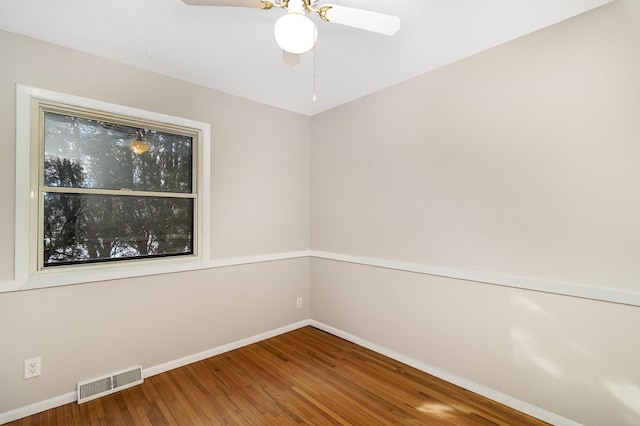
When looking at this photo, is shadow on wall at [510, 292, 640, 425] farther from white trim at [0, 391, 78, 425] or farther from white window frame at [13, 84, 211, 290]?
white trim at [0, 391, 78, 425]

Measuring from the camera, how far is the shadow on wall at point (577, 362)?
5.55 ft

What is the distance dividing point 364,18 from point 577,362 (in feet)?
7.98

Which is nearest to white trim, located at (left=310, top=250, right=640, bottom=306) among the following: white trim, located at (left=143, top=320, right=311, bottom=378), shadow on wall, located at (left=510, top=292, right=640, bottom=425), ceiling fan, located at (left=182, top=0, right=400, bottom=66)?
shadow on wall, located at (left=510, top=292, right=640, bottom=425)

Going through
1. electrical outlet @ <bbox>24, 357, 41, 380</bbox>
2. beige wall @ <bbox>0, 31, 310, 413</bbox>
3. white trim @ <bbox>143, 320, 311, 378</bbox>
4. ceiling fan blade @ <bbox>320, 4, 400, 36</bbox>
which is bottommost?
white trim @ <bbox>143, 320, 311, 378</bbox>

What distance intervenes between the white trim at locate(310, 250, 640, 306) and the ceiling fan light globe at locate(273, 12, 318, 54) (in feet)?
6.62

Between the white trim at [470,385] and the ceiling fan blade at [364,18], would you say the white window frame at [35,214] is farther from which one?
the white trim at [470,385]

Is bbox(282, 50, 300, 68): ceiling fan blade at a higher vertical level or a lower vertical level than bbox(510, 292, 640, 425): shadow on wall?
higher

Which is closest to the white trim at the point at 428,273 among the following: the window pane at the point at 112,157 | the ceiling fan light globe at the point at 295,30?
the window pane at the point at 112,157

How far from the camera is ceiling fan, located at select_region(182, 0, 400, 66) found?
1320 millimetres

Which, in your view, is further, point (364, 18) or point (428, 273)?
point (428, 273)

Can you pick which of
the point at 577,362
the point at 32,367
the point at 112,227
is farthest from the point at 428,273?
the point at 32,367

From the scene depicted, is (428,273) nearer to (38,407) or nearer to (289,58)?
(289,58)

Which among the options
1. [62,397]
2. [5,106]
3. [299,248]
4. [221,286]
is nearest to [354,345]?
[299,248]

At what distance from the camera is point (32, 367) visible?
2025mm
